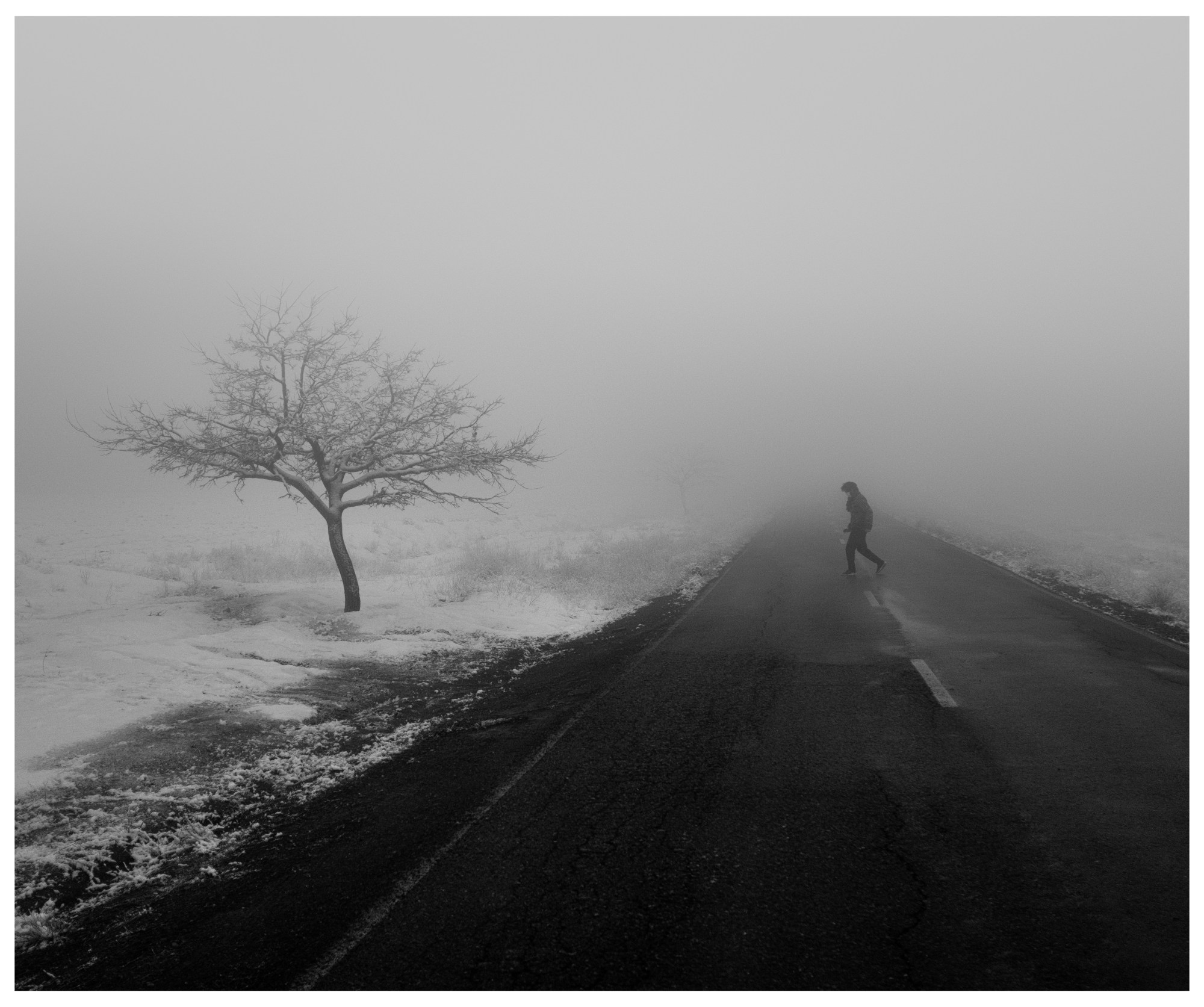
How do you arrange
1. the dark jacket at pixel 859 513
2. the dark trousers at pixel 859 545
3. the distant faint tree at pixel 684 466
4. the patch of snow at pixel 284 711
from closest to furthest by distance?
the patch of snow at pixel 284 711 → the dark trousers at pixel 859 545 → the dark jacket at pixel 859 513 → the distant faint tree at pixel 684 466

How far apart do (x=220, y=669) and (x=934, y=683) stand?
28.7 feet

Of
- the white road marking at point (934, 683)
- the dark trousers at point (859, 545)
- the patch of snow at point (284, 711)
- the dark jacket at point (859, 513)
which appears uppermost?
the dark jacket at point (859, 513)

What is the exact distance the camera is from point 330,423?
12.3 metres

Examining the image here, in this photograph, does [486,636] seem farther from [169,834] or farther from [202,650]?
[169,834]

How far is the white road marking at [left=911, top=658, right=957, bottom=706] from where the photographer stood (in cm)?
639

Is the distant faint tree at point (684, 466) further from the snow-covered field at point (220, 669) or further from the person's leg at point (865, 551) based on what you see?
the person's leg at point (865, 551)

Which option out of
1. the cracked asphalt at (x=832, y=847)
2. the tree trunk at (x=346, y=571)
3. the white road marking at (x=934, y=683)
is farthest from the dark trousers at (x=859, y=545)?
the tree trunk at (x=346, y=571)

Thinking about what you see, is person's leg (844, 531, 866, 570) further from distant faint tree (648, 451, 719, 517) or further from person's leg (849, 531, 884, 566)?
distant faint tree (648, 451, 719, 517)

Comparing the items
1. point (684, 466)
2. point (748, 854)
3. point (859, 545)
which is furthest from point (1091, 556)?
point (684, 466)

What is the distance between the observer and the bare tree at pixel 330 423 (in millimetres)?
11594

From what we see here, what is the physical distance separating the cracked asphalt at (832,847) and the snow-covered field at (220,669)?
Answer: 6.63 ft

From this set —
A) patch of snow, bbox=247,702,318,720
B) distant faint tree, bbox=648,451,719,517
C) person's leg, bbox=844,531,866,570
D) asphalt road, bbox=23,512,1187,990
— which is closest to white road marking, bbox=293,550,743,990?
asphalt road, bbox=23,512,1187,990

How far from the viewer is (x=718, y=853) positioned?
12.0ft

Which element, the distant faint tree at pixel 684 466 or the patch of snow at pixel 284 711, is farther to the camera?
the distant faint tree at pixel 684 466
